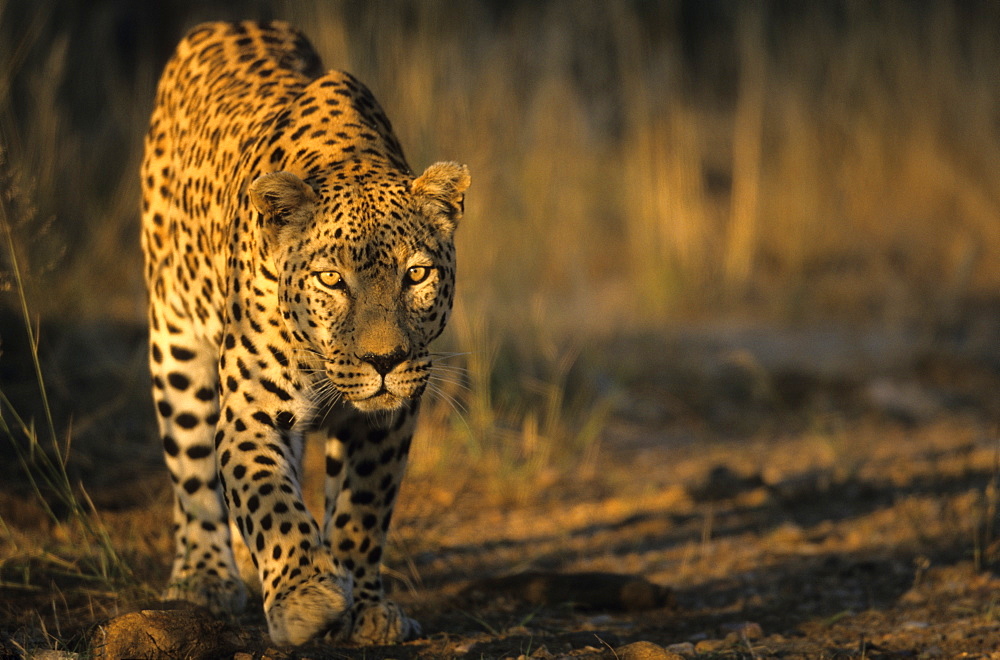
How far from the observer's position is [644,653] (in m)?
3.73

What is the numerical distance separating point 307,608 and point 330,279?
2.93 feet

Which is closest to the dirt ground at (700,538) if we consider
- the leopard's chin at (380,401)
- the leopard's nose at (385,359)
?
the leopard's chin at (380,401)

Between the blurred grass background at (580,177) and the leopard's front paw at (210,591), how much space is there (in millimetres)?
1622

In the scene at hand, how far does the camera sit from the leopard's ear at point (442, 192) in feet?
13.0

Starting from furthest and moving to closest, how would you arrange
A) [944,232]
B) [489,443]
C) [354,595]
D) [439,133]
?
[944,232] < [439,133] < [489,443] < [354,595]

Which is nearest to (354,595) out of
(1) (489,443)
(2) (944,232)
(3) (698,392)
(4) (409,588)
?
(4) (409,588)

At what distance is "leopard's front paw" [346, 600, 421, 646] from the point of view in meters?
4.06

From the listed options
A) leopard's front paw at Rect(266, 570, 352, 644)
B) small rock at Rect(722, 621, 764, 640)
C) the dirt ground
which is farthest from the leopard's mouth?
small rock at Rect(722, 621, 764, 640)

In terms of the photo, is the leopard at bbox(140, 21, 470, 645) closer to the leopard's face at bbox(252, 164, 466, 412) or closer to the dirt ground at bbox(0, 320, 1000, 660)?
the leopard's face at bbox(252, 164, 466, 412)

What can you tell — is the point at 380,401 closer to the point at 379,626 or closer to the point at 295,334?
the point at 295,334

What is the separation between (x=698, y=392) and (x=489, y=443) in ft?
7.15

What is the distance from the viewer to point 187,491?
15.8ft

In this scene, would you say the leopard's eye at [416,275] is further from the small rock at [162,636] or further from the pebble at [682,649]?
the pebble at [682,649]

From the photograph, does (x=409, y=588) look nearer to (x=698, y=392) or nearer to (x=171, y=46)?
(x=698, y=392)
